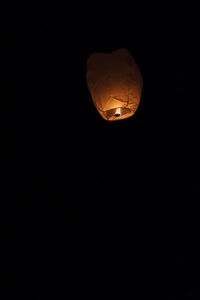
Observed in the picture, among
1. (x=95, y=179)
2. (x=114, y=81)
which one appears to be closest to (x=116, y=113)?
(x=114, y=81)

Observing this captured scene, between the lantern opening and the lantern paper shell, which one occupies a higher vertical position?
the lantern paper shell

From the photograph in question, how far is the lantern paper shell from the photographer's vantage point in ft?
4.38

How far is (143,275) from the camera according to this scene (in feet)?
7.91

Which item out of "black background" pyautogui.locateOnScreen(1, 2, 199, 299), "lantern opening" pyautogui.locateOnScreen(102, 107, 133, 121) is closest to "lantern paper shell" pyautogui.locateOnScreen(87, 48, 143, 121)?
"lantern opening" pyautogui.locateOnScreen(102, 107, 133, 121)

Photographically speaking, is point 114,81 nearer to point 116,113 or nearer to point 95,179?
point 116,113

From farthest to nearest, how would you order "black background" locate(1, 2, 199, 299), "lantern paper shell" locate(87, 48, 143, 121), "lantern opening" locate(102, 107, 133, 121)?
"black background" locate(1, 2, 199, 299) → "lantern opening" locate(102, 107, 133, 121) → "lantern paper shell" locate(87, 48, 143, 121)

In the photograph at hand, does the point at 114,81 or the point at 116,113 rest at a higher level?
the point at 114,81

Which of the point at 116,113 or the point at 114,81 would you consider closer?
the point at 114,81

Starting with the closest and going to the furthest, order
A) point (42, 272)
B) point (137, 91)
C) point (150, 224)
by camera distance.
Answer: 1. point (137, 91)
2. point (42, 272)
3. point (150, 224)

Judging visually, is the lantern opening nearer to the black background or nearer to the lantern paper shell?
the lantern paper shell

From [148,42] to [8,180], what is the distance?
1.99m

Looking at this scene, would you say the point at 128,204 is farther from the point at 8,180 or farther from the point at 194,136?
the point at 8,180

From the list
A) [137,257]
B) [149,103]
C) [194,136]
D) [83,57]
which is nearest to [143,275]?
[137,257]

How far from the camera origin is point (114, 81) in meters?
1.33
